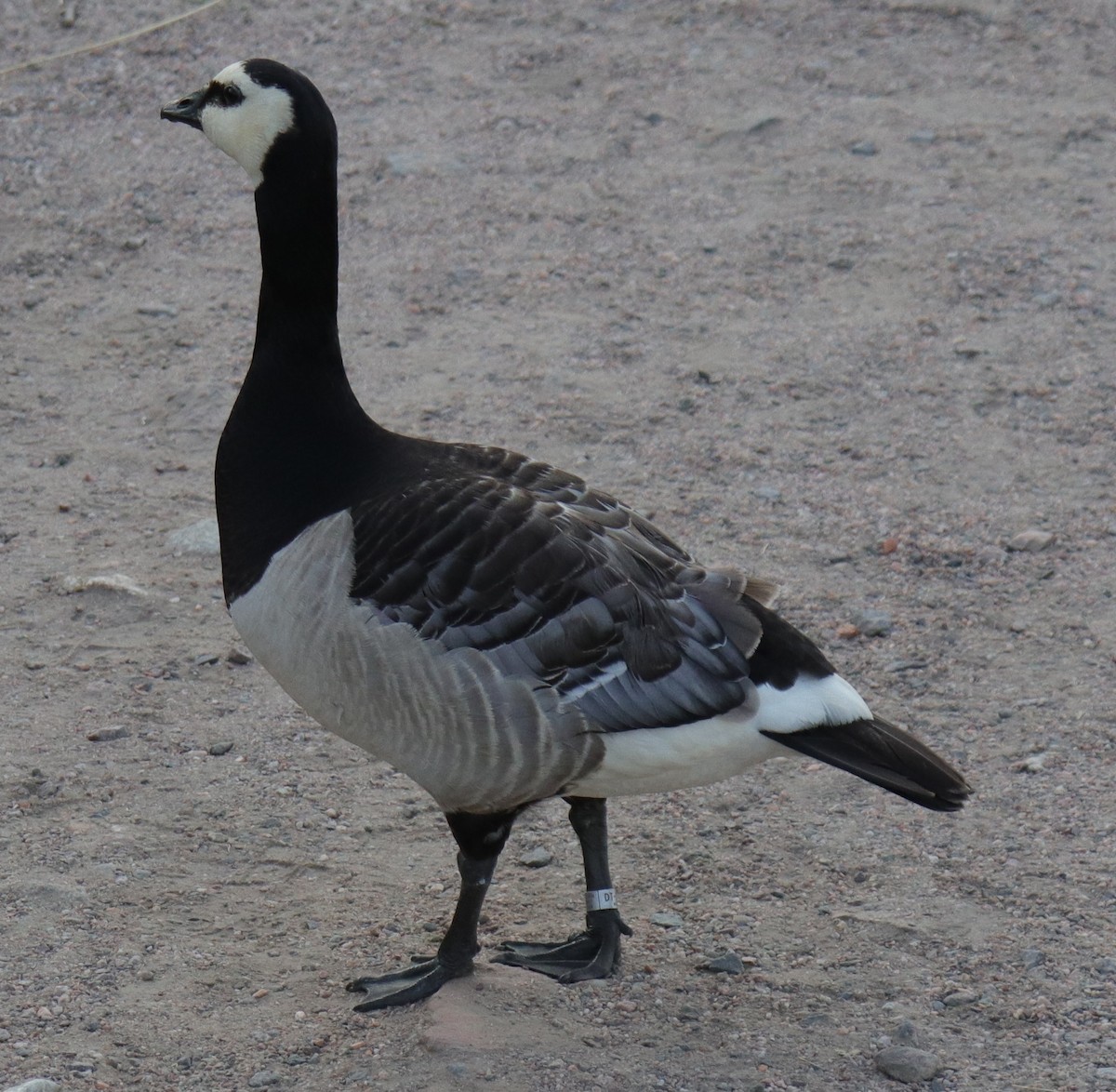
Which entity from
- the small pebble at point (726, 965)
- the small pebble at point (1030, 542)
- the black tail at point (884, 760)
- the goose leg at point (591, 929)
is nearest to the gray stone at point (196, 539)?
the goose leg at point (591, 929)

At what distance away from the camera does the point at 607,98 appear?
347 inches

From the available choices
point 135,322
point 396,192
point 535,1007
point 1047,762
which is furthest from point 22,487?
point 1047,762

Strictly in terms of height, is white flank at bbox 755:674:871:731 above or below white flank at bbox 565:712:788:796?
above

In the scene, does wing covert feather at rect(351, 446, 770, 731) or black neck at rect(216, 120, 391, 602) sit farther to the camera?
black neck at rect(216, 120, 391, 602)

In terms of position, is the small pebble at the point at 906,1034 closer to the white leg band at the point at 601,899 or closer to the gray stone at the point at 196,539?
the white leg band at the point at 601,899

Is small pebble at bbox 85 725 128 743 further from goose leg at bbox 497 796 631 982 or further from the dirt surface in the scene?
goose leg at bbox 497 796 631 982

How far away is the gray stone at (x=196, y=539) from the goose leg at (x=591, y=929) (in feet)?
7.19

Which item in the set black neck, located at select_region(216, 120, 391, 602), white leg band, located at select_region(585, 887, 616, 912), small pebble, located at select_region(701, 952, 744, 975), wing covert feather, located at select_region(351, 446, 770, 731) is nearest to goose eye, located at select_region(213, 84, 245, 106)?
black neck, located at select_region(216, 120, 391, 602)

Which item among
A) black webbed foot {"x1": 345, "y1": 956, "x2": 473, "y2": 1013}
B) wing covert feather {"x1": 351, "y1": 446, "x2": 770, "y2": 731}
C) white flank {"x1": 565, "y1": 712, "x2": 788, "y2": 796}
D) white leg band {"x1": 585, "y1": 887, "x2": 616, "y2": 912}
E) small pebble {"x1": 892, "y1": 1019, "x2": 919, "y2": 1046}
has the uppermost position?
wing covert feather {"x1": 351, "y1": 446, "x2": 770, "y2": 731}

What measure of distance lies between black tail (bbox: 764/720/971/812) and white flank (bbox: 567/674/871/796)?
0.09 ft

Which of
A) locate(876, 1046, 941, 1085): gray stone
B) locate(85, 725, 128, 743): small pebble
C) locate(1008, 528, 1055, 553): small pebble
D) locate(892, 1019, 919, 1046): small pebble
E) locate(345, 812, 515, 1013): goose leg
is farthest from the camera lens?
locate(1008, 528, 1055, 553): small pebble

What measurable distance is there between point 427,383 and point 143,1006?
3420 mm

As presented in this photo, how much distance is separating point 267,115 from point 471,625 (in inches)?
54.7

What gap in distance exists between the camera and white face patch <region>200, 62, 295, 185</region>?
13.1 feet
